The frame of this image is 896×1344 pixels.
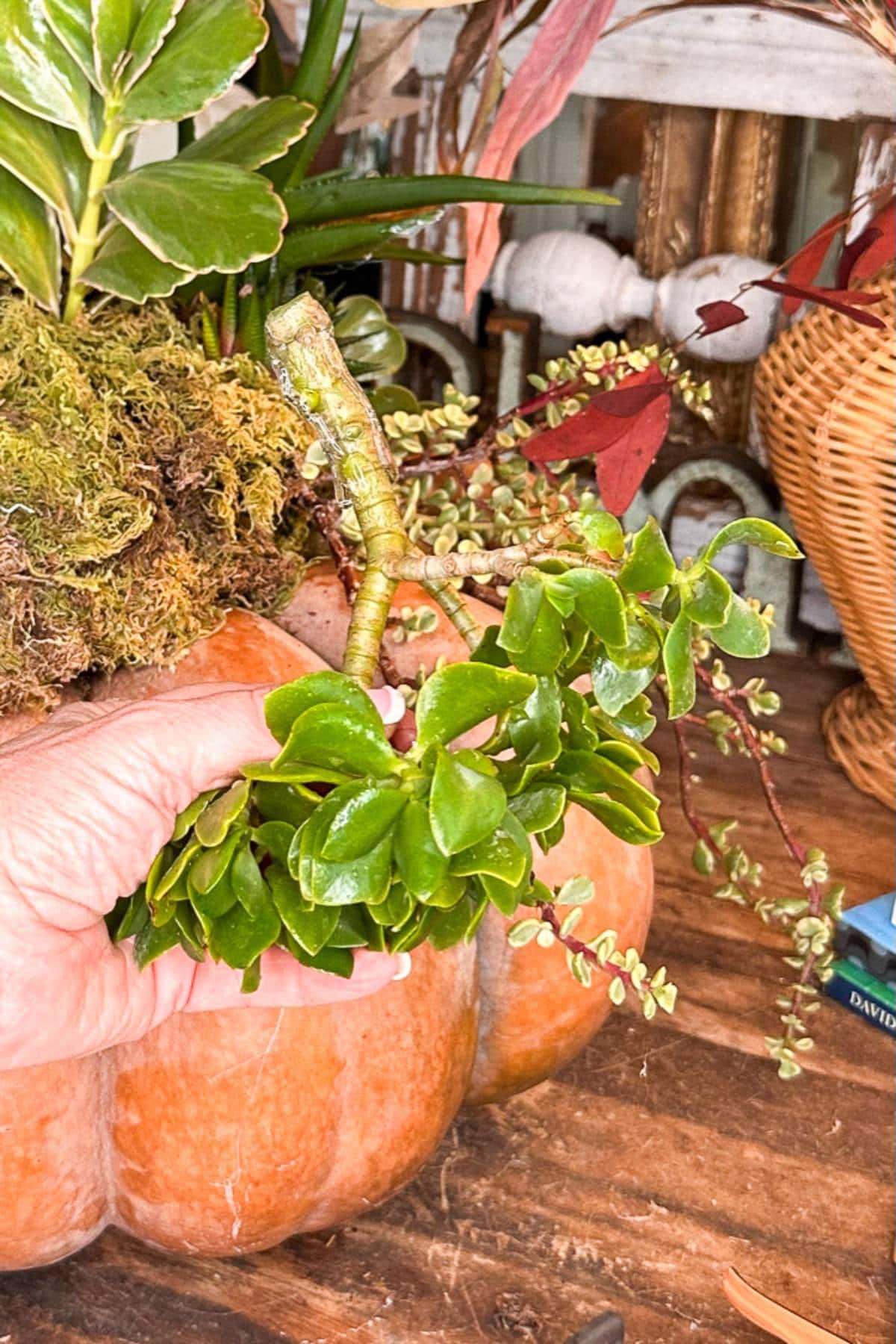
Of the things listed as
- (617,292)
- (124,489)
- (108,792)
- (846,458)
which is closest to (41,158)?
(124,489)

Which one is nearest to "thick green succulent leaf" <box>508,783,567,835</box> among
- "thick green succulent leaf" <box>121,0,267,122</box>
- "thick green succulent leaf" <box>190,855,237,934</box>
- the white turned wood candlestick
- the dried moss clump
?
"thick green succulent leaf" <box>190,855,237,934</box>

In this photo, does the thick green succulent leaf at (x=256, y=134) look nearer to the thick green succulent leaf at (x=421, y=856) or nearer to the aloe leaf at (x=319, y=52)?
the aloe leaf at (x=319, y=52)

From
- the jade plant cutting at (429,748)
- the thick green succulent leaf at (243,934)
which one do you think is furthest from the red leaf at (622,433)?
the thick green succulent leaf at (243,934)

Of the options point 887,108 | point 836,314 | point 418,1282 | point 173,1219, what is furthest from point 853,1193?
point 887,108

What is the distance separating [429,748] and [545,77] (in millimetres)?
484

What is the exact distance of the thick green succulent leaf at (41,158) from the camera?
59 cm

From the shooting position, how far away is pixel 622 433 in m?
0.70

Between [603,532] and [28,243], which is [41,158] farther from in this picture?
[603,532]

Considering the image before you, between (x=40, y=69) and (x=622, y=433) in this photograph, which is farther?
(x=622, y=433)

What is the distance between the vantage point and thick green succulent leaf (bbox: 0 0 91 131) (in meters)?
0.57

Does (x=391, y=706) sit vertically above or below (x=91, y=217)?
below

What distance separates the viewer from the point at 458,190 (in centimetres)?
70

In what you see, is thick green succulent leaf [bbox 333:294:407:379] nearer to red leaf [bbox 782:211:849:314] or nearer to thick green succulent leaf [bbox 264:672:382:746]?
red leaf [bbox 782:211:849:314]

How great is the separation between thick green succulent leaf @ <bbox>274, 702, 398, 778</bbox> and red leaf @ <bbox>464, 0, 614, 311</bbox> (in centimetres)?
45
